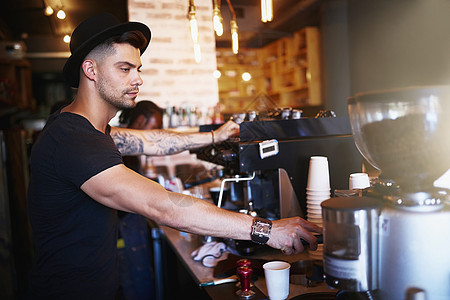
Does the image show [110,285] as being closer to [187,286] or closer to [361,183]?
[187,286]

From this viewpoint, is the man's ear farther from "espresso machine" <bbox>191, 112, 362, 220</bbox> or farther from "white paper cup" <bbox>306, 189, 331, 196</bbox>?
"white paper cup" <bbox>306, 189, 331, 196</bbox>

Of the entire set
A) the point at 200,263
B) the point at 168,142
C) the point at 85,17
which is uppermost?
the point at 85,17

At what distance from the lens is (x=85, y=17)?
585cm

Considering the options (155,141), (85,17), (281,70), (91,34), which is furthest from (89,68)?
(281,70)

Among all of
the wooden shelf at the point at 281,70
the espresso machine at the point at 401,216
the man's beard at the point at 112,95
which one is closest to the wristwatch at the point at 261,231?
the espresso machine at the point at 401,216

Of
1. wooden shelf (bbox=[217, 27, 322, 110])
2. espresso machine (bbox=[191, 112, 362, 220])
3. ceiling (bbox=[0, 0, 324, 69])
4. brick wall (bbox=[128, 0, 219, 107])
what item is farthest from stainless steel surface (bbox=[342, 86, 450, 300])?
wooden shelf (bbox=[217, 27, 322, 110])

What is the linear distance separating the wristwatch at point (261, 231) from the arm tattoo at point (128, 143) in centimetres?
118

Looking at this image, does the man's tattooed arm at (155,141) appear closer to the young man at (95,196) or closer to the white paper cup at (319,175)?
the young man at (95,196)

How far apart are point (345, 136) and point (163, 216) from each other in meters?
0.98

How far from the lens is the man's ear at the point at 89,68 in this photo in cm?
162

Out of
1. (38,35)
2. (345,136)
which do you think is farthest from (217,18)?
(38,35)

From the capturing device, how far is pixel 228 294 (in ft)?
4.46

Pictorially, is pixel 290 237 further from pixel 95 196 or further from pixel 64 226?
pixel 64 226

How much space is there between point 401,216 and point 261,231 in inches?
19.4
